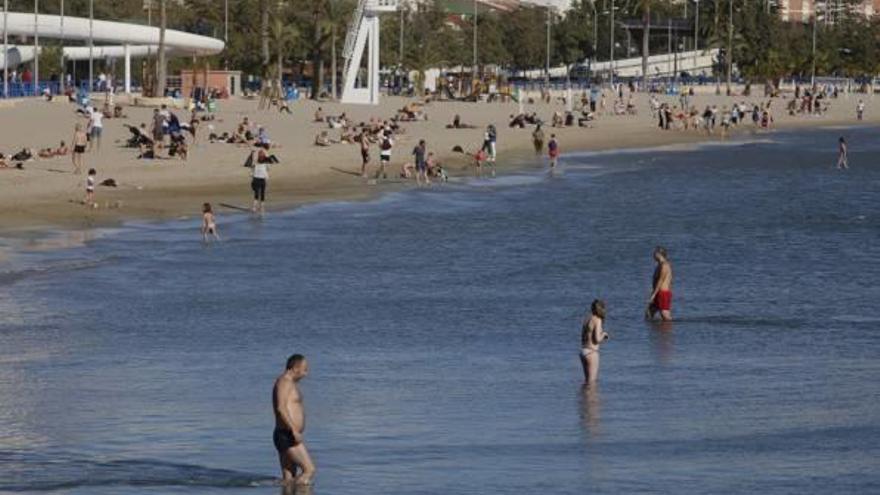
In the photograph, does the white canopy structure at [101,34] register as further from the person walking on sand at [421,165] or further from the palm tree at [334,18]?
the person walking on sand at [421,165]

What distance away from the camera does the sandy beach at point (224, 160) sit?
44.0m

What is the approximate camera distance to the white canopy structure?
295 ft

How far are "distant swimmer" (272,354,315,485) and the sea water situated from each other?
66 cm

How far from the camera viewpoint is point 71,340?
84.7ft

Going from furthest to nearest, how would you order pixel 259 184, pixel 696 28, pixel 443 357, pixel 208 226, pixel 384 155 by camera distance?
pixel 696 28 < pixel 384 155 < pixel 259 184 < pixel 208 226 < pixel 443 357

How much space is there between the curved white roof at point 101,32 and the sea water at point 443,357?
47076 millimetres

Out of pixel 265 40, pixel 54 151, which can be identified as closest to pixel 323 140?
pixel 54 151

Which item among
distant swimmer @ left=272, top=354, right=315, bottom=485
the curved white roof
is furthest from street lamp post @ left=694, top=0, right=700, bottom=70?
distant swimmer @ left=272, top=354, right=315, bottom=485

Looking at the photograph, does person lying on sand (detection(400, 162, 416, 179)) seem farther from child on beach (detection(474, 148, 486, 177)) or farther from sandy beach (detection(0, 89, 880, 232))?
child on beach (detection(474, 148, 486, 177))

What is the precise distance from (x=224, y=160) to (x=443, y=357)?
32117 mm

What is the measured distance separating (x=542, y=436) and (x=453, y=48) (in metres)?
119

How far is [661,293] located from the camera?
28.3 metres

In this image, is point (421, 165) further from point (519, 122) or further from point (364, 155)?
point (519, 122)

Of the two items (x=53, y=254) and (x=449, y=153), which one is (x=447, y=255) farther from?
(x=449, y=153)
